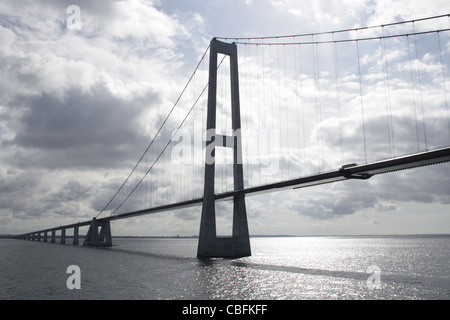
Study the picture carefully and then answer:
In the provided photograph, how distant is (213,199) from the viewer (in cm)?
4531

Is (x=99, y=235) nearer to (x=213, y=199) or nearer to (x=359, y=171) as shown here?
(x=213, y=199)

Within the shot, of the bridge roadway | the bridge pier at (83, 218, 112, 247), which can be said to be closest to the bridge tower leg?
the bridge roadway

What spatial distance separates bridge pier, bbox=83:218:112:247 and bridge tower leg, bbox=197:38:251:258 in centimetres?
5975

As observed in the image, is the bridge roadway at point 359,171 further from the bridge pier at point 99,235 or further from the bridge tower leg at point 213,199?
the bridge pier at point 99,235

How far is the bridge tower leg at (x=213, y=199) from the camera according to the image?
4466 centimetres

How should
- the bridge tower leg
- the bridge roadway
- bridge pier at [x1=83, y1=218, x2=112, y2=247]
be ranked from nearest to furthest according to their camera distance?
the bridge roadway
the bridge tower leg
bridge pier at [x1=83, y1=218, x2=112, y2=247]

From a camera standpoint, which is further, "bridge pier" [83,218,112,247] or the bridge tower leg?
"bridge pier" [83,218,112,247]

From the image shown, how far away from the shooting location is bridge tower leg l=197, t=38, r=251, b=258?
44.7 m

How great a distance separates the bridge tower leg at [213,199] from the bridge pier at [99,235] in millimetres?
59754

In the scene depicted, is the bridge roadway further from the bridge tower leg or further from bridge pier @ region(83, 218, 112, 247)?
bridge pier @ region(83, 218, 112, 247)
